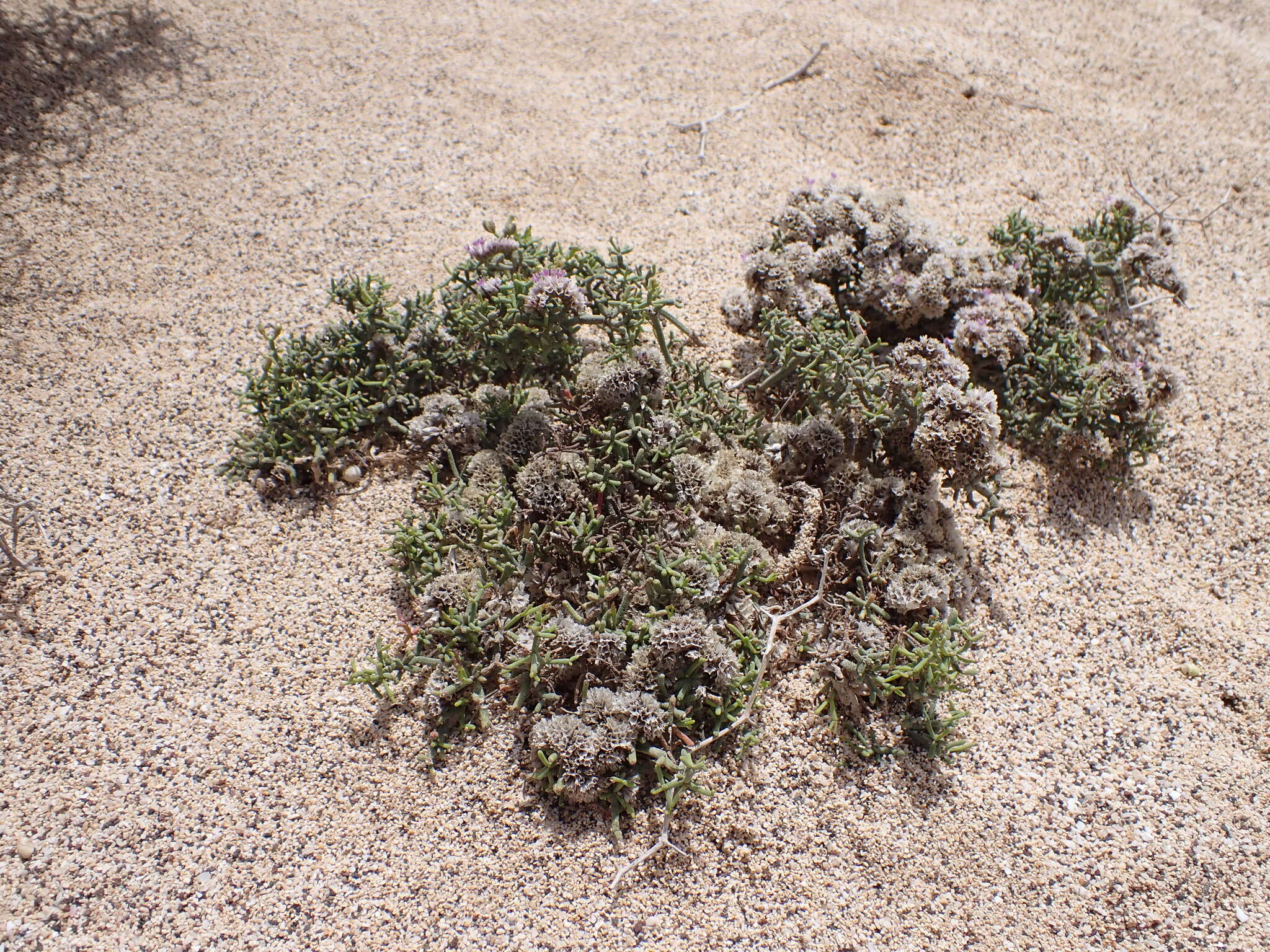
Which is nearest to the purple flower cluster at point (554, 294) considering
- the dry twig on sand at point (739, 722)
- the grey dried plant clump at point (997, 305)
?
the grey dried plant clump at point (997, 305)

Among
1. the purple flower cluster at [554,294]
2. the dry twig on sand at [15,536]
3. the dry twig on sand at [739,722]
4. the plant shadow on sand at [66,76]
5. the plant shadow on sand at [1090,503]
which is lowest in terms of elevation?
the dry twig on sand at [15,536]

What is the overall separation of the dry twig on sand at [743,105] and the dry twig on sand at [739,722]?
240 centimetres

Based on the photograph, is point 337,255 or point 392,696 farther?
point 337,255

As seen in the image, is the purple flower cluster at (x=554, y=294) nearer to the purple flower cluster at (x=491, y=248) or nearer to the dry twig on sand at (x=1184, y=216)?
the purple flower cluster at (x=491, y=248)

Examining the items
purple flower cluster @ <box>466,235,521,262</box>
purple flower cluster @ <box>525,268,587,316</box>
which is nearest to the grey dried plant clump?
purple flower cluster @ <box>525,268,587,316</box>

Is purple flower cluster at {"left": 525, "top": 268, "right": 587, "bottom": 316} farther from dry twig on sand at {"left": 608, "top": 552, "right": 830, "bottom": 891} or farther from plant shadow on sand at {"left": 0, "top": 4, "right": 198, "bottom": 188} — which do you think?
plant shadow on sand at {"left": 0, "top": 4, "right": 198, "bottom": 188}

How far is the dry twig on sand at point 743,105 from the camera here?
4.24 m

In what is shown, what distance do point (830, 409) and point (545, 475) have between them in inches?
36.5

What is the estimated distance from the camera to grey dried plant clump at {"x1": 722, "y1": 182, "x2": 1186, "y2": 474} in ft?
9.98

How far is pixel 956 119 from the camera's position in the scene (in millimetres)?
4441

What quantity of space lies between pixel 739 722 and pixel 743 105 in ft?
10.8

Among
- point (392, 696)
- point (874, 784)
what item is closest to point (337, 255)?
point (392, 696)

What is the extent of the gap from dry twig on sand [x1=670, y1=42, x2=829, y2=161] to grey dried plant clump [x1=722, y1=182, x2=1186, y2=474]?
108 centimetres

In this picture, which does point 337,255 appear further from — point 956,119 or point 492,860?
point 956,119
